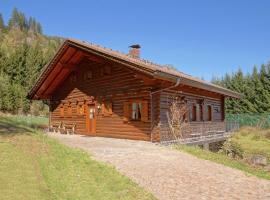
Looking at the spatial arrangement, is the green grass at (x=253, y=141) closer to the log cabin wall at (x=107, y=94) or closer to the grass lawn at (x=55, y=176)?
the log cabin wall at (x=107, y=94)

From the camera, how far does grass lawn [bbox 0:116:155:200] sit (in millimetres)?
7437

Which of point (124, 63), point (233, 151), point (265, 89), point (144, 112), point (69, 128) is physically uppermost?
point (265, 89)

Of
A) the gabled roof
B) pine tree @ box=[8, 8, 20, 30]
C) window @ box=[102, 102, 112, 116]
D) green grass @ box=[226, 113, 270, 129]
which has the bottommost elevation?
green grass @ box=[226, 113, 270, 129]

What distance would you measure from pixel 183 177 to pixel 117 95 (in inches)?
428

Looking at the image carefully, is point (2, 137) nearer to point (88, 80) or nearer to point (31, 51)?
point (88, 80)

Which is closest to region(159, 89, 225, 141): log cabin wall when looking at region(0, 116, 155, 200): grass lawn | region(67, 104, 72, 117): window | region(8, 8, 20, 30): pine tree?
region(0, 116, 155, 200): grass lawn

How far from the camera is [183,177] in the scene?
929 cm

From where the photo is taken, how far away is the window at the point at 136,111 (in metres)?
18.3

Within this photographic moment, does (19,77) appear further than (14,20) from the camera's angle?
No

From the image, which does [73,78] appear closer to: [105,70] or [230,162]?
[105,70]

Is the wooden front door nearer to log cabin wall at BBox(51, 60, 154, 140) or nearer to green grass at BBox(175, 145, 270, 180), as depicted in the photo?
log cabin wall at BBox(51, 60, 154, 140)

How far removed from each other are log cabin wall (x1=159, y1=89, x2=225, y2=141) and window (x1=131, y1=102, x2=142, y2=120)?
1442mm

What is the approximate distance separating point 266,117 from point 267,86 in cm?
1157

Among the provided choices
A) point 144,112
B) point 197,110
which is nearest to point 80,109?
point 144,112
